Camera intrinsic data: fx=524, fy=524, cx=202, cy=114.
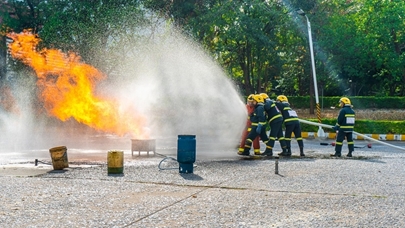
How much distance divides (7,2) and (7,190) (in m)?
26.4

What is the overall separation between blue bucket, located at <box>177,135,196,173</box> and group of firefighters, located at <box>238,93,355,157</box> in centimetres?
381

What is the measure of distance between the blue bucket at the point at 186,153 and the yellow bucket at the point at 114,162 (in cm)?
124

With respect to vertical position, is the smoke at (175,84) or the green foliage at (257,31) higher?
the green foliage at (257,31)

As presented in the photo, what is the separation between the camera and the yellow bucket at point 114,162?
10.9 metres


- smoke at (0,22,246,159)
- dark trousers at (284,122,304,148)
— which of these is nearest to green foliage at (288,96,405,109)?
smoke at (0,22,246,159)

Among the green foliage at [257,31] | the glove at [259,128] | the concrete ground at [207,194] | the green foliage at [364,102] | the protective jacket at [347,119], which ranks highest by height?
the green foliage at [257,31]

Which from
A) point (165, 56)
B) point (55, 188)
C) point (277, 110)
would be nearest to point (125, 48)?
point (165, 56)

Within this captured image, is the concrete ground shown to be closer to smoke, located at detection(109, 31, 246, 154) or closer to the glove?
the glove

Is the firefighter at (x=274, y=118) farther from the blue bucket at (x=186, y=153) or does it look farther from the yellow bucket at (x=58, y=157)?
the yellow bucket at (x=58, y=157)

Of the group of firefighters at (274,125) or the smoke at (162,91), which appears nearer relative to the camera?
the group of firefighters at (274,125)

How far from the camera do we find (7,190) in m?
8.84

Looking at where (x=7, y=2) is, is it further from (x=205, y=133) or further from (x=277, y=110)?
(x=277, y=110)

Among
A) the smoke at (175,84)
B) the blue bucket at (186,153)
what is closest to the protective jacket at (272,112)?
the blue bucket at (186,153)

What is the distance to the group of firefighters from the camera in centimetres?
1484
